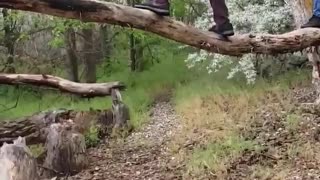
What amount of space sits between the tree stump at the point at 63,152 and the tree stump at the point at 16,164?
3.07 meters

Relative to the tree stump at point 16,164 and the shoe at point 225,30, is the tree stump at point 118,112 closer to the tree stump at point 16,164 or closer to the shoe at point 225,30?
the shoe at point 225,30

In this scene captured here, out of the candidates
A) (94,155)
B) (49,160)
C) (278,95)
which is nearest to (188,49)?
(278,95)

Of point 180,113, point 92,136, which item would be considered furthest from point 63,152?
point 180,113

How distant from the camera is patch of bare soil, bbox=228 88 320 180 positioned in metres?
6.68

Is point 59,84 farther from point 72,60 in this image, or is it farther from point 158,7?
point 72,60

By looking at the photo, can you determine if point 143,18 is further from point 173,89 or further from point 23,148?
point 173,89

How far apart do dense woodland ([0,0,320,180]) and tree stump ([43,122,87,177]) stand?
15 millimetres

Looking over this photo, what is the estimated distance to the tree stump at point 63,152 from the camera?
25.5ft

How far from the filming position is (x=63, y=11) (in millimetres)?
4379

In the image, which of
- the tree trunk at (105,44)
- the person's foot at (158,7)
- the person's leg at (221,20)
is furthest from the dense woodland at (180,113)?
the tree trunk at (105,44)

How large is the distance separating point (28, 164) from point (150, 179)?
2880 millimetres

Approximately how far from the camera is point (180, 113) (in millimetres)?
11438

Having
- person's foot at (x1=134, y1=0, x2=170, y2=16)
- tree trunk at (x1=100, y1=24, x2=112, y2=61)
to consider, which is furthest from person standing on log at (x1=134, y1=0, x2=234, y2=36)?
tree trunk at (x1=100, y1=24, x2=112, y2=61)

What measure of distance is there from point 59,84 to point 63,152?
2.48m
